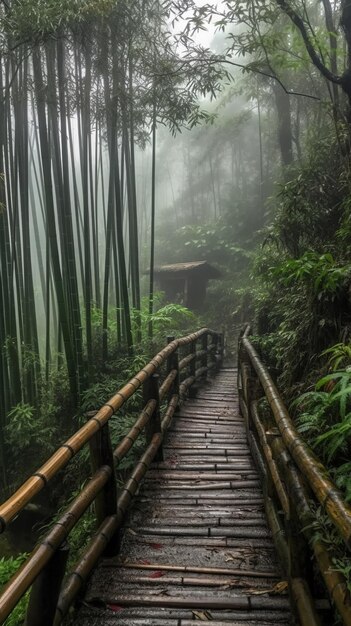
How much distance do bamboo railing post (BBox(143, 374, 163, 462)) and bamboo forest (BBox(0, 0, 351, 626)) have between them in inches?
0.8

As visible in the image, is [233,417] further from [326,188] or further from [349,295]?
[326,188]

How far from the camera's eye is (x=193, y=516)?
2.21 meters

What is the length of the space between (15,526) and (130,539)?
9.94ft

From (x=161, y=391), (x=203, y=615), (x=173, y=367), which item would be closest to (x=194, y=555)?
(x=203, y=615)

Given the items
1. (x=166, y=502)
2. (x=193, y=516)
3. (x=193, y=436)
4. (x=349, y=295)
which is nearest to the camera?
(x=193, y=516)

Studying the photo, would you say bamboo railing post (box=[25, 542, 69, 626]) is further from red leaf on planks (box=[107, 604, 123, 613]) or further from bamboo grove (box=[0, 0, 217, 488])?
bamboo grove (box=[0, 0, 217, 488])

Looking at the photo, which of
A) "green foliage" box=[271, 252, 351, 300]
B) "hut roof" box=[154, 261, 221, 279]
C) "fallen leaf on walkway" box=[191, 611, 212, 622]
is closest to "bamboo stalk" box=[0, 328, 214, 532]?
"fallen leaf on walkway" box=[191, 611, 212, 622]

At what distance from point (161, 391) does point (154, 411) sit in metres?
0.35

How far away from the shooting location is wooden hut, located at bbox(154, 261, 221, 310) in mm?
12289

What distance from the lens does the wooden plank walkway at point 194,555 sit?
1496mm

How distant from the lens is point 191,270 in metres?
12.0

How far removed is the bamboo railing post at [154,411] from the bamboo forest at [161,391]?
0.07 ft

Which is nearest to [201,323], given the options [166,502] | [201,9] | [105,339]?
[105,339]

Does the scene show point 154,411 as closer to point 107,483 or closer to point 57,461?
point 107,483
